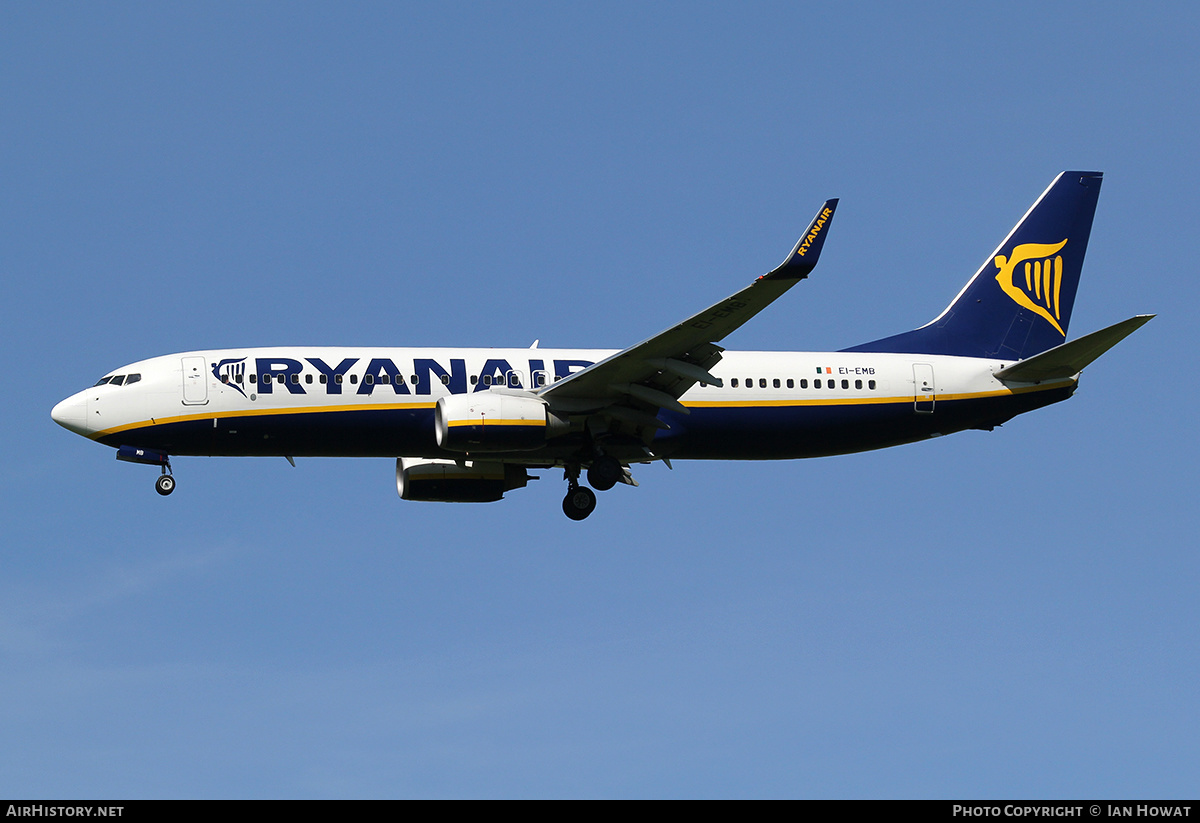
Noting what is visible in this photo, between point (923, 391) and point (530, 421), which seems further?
point (923, 391)

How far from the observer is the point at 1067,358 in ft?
125

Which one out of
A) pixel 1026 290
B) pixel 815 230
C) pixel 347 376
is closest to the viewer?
pixel 815 230

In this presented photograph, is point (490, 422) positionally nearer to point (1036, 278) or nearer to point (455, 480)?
point (455, 480)

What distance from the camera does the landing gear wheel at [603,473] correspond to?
36.9 metres

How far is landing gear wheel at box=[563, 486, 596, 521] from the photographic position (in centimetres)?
3809

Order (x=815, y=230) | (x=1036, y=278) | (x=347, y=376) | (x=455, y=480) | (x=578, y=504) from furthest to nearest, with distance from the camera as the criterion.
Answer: (x=1036, y=278) → (x=455, y=480) → (x=578, y=504) → (x=347, y=376) → (x=815, y=230)

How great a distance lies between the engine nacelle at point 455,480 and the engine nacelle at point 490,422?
4.31 m

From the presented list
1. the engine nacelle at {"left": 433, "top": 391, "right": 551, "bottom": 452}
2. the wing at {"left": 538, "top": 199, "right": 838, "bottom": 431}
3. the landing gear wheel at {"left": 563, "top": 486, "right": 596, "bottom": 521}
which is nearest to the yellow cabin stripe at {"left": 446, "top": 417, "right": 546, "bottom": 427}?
the engine nacelle at {"left": 433, "top": 391, "right": 551, "bottom": 452}

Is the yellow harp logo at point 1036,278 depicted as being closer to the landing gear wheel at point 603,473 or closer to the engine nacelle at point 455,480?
the landing gear wheel at point 603,473

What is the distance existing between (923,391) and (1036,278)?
21.1ft

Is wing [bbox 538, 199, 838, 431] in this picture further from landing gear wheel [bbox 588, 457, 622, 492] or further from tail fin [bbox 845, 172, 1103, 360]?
tail fin [bbox 845, 172, 1103, 360]

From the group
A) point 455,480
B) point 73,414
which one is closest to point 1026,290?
point 455,480

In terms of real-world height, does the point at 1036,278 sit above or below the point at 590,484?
above

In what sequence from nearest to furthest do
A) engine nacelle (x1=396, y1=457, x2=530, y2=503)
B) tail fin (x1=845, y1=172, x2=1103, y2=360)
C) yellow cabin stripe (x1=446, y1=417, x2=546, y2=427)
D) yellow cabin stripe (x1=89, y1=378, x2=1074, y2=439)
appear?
yellow cabin stripe (x1=446, y1=417, x2=546, y2=427)
yellow cabin stripe (x1=89, y1=378, x2=1074, y2=439)
engine nacelle (x1=396, y1=457, x2=530, y2=503)
tail fin (x1=845, y1=172, x2=1103, y2=360)
